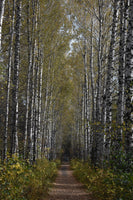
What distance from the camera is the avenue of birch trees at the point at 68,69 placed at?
6312mm

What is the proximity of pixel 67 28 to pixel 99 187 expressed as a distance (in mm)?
12916

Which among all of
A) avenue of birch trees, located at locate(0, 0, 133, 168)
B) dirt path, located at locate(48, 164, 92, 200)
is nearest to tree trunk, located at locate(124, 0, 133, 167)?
avenue of birch trees, located at locate(0, 0, 133, 168)

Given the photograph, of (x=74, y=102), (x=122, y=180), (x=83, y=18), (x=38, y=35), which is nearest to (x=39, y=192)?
(x=122, y=180)

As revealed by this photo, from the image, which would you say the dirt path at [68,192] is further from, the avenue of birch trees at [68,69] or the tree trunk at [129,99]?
the tree trunk at [129,99]

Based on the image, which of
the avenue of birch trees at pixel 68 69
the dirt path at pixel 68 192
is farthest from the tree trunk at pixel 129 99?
the dirt path at pixel 68 192

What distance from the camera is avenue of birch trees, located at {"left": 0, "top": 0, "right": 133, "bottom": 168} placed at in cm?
631

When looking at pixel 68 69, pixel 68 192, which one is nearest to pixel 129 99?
pixel 68 192

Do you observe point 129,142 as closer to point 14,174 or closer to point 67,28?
point 14,174

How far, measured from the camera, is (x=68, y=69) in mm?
26344

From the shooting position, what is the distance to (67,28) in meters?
16.7

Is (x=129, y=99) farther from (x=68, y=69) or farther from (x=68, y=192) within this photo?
(x=68, y=69)

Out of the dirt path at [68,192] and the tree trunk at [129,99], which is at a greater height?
the tree trunk at [129,99]

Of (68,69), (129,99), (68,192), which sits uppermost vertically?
(68,69)

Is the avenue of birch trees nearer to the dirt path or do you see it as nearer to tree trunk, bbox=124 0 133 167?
tree trunk, bbox=124 0 133 167
